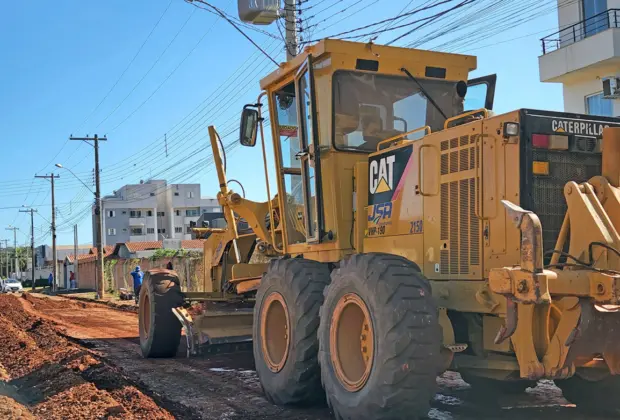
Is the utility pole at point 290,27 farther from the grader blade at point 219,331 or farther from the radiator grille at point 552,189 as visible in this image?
the radiator grille at point 552,189

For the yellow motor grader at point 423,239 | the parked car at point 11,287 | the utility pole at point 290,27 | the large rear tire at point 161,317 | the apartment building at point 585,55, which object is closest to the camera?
the yellow motor grader at point 423,239

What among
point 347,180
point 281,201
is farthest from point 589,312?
point 281,201

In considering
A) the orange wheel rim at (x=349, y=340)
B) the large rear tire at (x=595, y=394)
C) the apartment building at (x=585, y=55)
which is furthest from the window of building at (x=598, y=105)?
the orange wheel rim at (x=349, y=340)

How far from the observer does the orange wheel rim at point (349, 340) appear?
596 cm

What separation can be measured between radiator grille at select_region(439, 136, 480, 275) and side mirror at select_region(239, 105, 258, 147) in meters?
3.21

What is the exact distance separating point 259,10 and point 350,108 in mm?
9249

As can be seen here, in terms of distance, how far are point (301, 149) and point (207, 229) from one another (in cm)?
499

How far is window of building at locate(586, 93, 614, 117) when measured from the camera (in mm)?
19812

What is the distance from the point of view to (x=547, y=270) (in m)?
4.89

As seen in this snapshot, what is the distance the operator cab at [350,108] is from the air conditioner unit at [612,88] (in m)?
11.1

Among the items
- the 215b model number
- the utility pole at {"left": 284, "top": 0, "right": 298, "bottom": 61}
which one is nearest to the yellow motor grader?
the 215b model number

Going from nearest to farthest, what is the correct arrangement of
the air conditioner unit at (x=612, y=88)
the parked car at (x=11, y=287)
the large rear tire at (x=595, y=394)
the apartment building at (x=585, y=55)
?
the large rear tire at (x=595, y=394) < the air conditioner unit at (x=612, y=88) < the apartment building at (x=585, y=55) < the parked car at (x=11, y=287)

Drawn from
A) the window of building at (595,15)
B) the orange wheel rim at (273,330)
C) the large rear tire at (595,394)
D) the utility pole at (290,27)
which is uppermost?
the window of building at (595,15)

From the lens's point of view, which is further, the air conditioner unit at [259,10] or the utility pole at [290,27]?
the air conditioner unit at [259,10]
